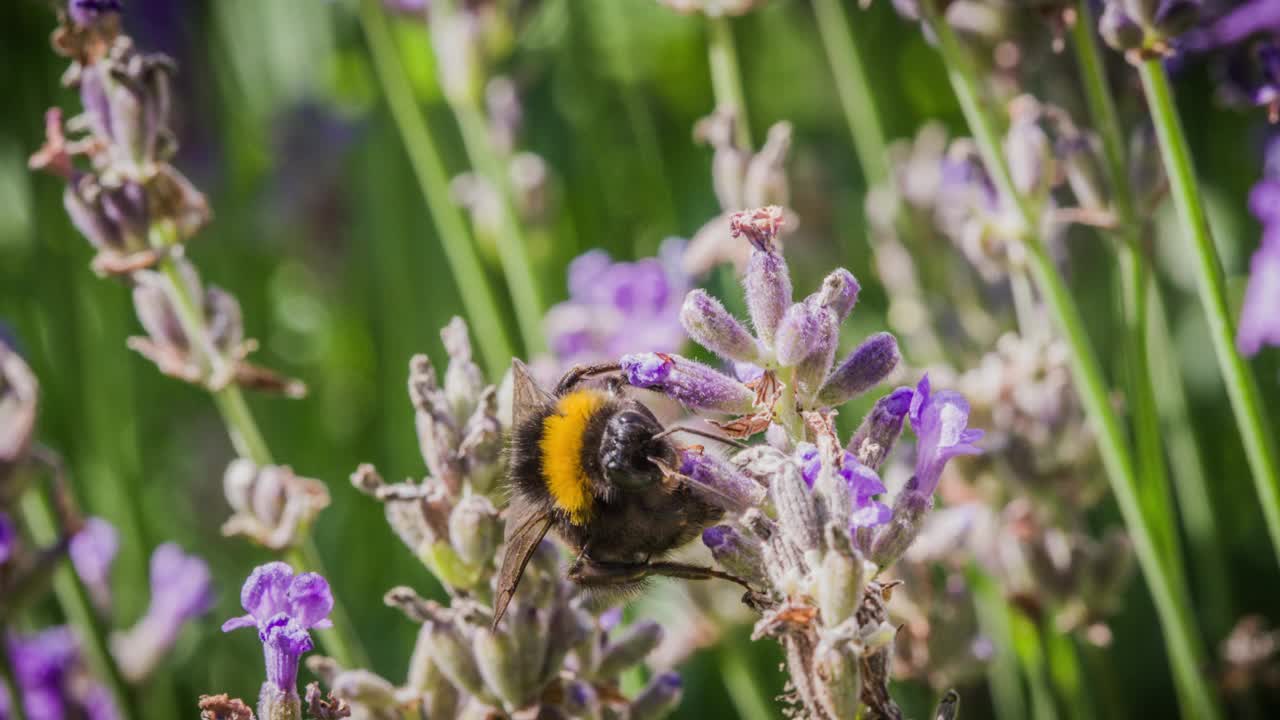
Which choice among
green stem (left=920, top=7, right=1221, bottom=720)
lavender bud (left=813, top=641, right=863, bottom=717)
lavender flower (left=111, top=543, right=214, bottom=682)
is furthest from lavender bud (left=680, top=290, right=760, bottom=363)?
lavender flower (left=111, top=543, right=214, bottom=682)

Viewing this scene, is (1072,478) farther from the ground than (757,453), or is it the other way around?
(757,453)

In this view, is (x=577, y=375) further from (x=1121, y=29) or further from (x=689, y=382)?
(x=1121, y=29)

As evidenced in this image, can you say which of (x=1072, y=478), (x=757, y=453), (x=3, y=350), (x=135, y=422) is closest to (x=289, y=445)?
(x=135, y=422)

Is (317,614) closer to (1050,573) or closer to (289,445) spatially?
(1050,573)

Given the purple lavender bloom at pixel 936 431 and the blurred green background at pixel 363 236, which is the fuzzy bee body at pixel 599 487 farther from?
the blurred green background at pixel 363 236

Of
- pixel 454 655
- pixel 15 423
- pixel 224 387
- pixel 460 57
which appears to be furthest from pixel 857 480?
pixel 460 57

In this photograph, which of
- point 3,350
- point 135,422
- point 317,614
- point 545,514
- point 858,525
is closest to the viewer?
point 858,525

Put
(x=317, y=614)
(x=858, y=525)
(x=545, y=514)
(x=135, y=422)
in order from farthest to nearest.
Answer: (x=135, y=422), (x=545, y=514), (x=317, y=614), (x=858, y=525)
